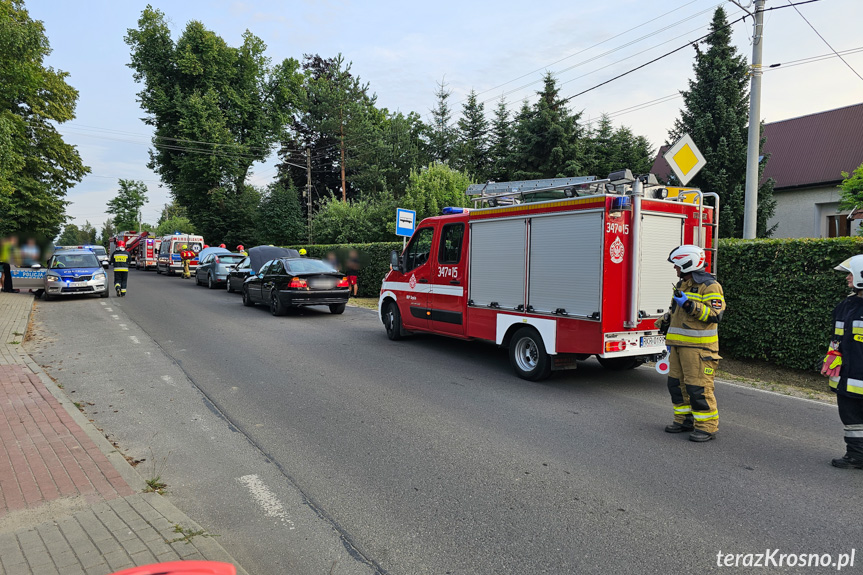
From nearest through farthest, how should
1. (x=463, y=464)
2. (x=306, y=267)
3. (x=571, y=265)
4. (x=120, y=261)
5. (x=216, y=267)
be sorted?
(x=463, y=464) < (x=571, y=265) < (x=306, y=267) < (x=120, y=261) < (x=216, y=267)

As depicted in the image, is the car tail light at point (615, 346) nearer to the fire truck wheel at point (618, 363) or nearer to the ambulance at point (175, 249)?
the fire truck wheel at point (618, 363)

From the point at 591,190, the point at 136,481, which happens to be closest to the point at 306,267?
the point at 591,190

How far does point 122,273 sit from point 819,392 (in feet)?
65.5

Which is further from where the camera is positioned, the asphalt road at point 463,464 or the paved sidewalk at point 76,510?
the asphalt road at point 463,464

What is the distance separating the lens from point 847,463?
4.69 m

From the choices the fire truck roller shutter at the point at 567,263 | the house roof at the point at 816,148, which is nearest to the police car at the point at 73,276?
the fire truck roller shutter at the point at 567,263

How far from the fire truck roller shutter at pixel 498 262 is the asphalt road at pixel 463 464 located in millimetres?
1151

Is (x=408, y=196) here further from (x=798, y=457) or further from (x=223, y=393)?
(x=798, y=457)

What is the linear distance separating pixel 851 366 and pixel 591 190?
3.51m

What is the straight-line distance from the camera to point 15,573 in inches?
116

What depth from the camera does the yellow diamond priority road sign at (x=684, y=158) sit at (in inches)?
350

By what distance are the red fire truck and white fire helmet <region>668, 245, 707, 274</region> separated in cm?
133

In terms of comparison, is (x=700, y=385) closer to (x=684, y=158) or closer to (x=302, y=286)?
(x=684, y=158)

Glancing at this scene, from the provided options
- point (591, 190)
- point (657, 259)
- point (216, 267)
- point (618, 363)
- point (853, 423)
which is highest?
point (591, 190)
